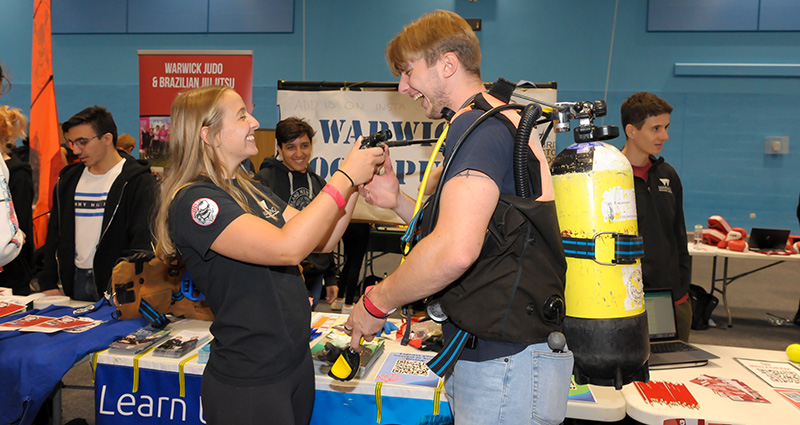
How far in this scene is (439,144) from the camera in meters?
1.26

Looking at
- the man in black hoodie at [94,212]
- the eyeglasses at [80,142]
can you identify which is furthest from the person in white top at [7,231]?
the eyeglasses at [80,142]

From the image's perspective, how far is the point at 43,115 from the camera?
3848mm

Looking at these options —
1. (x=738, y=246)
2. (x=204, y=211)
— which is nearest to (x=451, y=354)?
(x=204, y=211)

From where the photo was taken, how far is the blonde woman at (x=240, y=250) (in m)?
1.38

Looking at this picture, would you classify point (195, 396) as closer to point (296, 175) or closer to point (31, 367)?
point (31, 367)

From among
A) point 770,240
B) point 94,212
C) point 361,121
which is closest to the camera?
point 94,212

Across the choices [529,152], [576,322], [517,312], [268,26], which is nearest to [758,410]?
[576,322]

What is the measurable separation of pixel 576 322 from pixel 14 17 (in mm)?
12442

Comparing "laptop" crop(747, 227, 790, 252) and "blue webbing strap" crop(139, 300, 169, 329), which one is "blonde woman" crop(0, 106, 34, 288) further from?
"laptop" crop(747, 227, 790, 252)

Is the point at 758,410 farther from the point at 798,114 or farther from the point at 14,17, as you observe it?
the point at 14,17

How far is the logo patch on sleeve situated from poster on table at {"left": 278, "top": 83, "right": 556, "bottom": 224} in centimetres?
338

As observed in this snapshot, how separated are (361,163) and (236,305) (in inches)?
21.2

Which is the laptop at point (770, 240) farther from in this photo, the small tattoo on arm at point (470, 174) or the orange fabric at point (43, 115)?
the orange fabric at point (43, 115)

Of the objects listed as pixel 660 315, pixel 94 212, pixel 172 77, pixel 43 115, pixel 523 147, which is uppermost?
pixel 172 77
